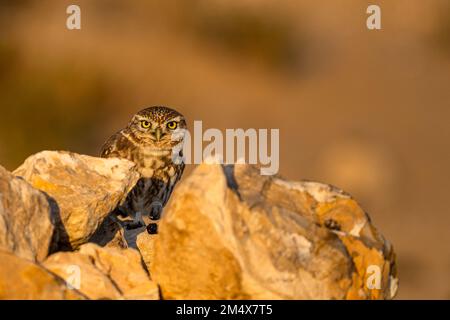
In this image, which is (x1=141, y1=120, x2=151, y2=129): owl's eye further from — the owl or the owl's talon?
the owl's talon

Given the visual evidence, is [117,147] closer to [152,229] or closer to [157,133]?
[157,133]

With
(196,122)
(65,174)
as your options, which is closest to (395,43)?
(196,122)

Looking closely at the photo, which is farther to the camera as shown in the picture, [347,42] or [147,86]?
[347,42]

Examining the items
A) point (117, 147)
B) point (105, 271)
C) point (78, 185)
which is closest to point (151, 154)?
point (117, 147)

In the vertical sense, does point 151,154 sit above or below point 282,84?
Answer: above

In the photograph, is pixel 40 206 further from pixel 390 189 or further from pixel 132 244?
pixel 390 189

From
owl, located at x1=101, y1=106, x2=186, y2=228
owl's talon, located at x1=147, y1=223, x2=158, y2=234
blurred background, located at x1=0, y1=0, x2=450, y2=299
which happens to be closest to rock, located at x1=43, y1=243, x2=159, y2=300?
owl's talon, located at x1=147, y1=223, x2=158, y2=234

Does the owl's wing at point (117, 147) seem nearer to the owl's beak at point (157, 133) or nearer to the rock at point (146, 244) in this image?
the owl's beak at point (157, 133)
